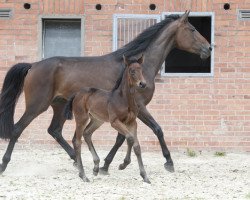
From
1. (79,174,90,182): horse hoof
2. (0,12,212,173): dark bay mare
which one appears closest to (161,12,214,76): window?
(0,12,212,173): dark bay mare

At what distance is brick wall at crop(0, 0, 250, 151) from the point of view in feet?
36.8

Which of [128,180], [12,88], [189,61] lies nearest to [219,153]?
[189,61]

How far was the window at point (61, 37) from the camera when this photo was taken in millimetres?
11391

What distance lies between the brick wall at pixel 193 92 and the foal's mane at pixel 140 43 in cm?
213

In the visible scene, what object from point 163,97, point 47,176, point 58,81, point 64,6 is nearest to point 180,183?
point 47,176

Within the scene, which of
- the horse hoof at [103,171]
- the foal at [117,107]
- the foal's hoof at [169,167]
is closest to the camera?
the foal at [117,107]

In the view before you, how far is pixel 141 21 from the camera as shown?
11195 millimetres

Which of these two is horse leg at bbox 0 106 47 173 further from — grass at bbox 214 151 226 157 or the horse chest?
grass at bbox 214 151 226 157

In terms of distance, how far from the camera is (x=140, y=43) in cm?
902

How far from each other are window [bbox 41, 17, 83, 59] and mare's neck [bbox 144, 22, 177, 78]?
101 inches

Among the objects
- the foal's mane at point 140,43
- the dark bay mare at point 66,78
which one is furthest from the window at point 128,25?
the dark bay mare at point 66,78

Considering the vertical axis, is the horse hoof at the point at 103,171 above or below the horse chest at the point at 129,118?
below

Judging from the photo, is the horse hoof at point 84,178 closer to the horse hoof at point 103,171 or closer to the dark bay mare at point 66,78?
the horse hoof at point 103,171

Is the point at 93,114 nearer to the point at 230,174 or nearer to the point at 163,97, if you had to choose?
the point at 230,174
